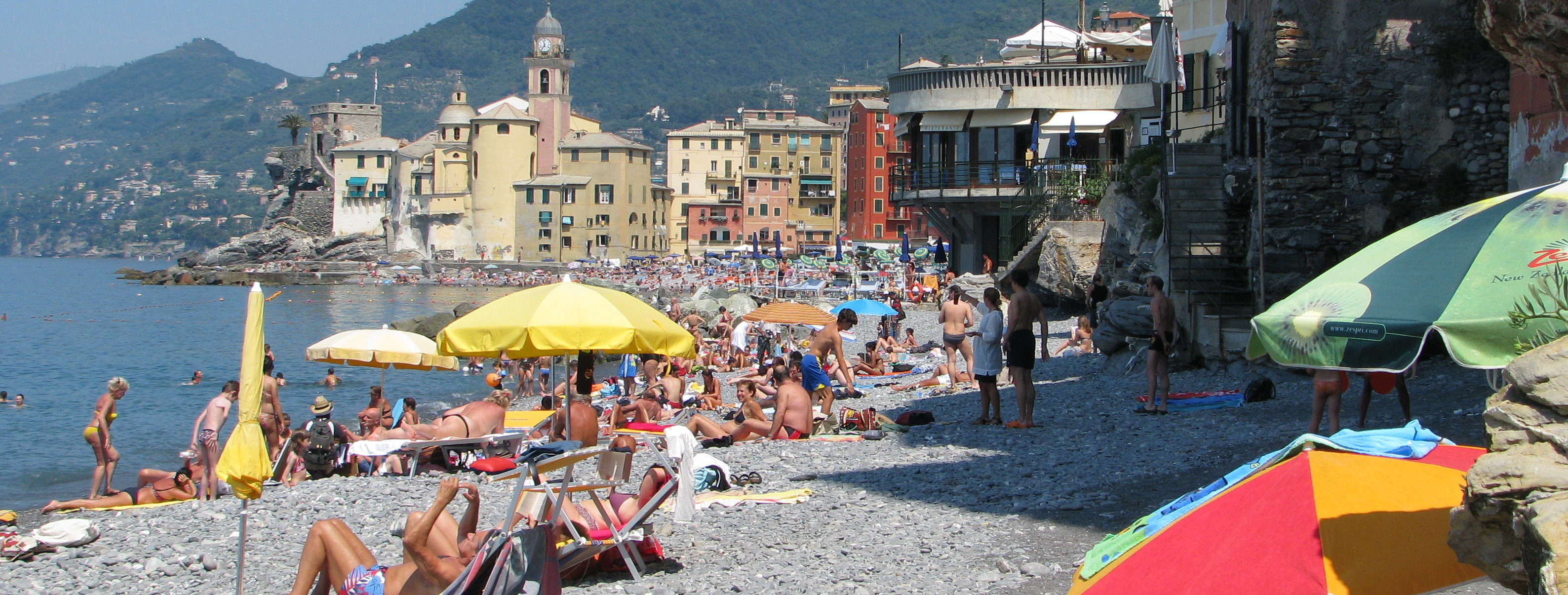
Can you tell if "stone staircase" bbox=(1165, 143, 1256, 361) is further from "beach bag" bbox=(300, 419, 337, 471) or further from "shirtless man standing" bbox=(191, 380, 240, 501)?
"shirtless man standing" bbox=(191, 380, 240, 501)

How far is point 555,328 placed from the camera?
884cm

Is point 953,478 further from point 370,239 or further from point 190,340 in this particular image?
point 370,239

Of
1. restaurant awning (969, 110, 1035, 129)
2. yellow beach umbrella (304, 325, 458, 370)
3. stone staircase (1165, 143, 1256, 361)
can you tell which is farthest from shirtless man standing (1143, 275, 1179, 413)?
restaurant awning (969, 110, 1035, 129)

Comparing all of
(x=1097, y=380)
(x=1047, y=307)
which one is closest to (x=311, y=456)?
(x=1097, y=380)

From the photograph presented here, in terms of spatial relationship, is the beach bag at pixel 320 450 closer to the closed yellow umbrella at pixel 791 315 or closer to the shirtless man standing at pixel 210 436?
the shirtless man standing at pixel 210 436


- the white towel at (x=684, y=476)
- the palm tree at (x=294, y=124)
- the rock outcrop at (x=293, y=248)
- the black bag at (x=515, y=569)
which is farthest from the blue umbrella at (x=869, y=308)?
the palm tree at (x=294, y=124)

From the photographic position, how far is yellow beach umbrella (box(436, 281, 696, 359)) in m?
8.84

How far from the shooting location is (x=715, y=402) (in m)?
17.4

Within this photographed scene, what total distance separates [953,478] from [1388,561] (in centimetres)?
549

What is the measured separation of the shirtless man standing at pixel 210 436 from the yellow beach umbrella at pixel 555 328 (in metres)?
3.36

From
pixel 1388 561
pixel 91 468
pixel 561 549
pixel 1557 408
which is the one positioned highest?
pixel 1557 408

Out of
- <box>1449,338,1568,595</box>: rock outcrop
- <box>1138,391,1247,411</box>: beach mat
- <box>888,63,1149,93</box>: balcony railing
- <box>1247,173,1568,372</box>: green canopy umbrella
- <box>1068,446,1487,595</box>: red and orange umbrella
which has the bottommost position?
<box>1138,391,1247,411</box>: beach mat

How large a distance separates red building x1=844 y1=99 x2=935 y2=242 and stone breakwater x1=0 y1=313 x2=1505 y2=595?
64.7 meters

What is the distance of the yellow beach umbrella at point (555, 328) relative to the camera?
884cm
